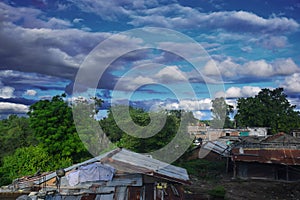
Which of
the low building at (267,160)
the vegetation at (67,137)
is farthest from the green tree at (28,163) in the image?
the low building at (267,160)

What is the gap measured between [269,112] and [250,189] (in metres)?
30.8

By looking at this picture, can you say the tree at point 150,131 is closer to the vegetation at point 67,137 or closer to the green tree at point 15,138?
the vegetation at point 67,137

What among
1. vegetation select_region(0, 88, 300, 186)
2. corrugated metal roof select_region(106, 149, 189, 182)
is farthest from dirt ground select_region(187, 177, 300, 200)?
corrugated metal roof select_region(106, 149, 189, 182)

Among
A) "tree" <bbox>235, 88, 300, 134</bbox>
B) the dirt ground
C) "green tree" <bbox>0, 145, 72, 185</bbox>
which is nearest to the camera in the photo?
the dirt ground

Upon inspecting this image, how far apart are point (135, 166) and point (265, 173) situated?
47.4ft

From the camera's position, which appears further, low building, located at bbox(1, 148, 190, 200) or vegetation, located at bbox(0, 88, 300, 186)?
vegetation, located at bbox(0, 88, 300, 186)

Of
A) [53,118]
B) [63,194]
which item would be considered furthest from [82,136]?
[63,194]

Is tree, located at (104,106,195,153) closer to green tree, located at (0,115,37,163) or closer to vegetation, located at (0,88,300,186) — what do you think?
vegetation, located at (0,88,300,186)

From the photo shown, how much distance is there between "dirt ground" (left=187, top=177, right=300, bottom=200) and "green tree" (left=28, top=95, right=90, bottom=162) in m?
9.86

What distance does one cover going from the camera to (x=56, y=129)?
21672 millimetres

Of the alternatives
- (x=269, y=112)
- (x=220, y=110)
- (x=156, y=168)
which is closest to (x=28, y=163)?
(x=156, y=168)

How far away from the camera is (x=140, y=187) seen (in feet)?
26.7

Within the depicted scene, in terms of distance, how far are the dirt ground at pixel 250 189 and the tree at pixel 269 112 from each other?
85.8 ft

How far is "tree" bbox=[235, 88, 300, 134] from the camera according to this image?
4306cm
